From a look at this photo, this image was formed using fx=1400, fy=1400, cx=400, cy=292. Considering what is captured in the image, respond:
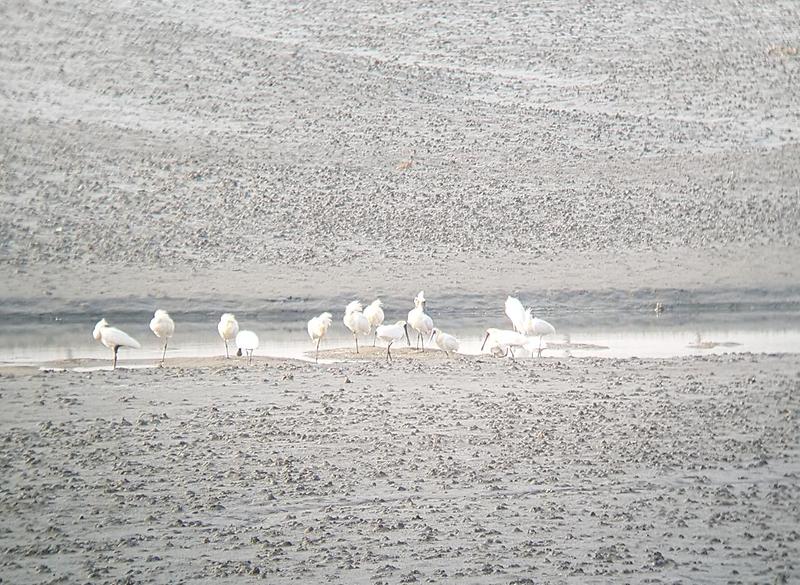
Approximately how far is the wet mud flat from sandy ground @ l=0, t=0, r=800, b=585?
0.03 metres

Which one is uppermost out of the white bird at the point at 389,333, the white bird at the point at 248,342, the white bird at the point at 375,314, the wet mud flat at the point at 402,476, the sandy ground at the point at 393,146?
the sandy ground at the point at 393,146

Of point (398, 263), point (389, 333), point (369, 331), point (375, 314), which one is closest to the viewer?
point (389, 333)

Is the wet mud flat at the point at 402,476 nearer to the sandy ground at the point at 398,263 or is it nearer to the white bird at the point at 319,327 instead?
the sandy ground at the point at 398,263

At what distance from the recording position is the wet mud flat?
829 cm

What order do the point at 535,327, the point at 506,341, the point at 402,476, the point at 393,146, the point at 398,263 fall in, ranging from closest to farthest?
the point at 402,476, the point at 506,341, the point at 535,327, the point at 398,263, the point at 393,146

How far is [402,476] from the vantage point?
1012 cm

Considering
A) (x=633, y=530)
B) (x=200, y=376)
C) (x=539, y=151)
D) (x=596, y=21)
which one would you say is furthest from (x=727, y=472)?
(x=596, y=21)

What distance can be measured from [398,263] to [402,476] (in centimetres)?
1198

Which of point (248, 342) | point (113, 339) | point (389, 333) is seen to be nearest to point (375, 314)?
point (389, 333)

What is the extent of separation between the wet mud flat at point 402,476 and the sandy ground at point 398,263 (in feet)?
0.11

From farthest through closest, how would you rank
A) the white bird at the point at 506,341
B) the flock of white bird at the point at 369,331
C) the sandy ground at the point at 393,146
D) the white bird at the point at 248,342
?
the sandy ground at the point at 393,146, the white bird at the point at 506,341, the flock of white bird at the point at 369,331, the white bird at the point at 248,342

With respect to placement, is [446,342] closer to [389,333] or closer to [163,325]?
[389,333]

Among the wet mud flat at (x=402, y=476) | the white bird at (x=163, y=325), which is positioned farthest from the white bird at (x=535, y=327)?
the white bird at (x=163, y=325)

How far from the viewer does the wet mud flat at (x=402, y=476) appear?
8.29m
